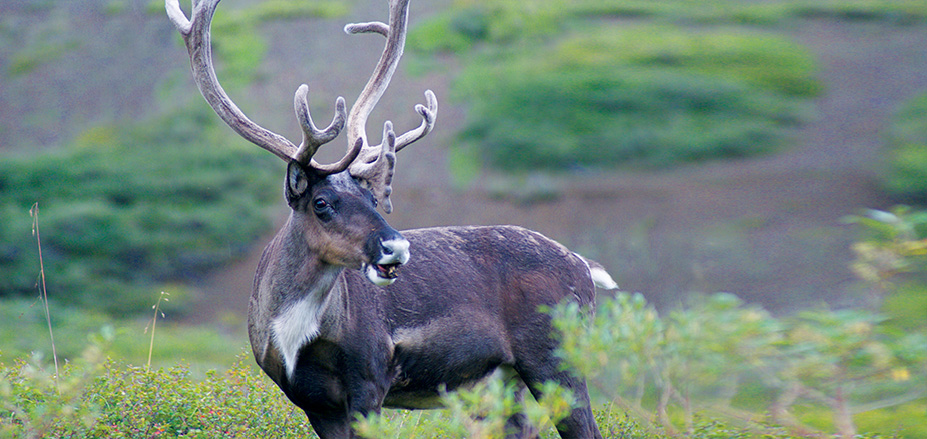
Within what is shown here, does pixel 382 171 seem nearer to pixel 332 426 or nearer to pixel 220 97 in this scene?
pixel 220 97

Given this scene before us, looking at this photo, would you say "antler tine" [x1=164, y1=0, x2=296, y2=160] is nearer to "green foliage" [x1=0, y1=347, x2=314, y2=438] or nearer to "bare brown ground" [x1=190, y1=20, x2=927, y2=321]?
"green foliage" [x1=0, y1=347, x2=314, y2=438]

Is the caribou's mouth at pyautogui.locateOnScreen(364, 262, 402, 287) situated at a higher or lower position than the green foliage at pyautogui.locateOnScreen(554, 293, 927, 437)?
lower

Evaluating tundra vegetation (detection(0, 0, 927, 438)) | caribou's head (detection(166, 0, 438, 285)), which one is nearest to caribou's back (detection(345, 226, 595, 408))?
tundra vegetation (detection(0, 0, 927, 438))

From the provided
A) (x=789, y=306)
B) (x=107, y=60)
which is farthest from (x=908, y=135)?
(x=107, y=60)

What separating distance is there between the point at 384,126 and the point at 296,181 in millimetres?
482

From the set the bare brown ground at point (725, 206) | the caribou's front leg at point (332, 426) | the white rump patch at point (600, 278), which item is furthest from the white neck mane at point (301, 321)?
the bare brown ground at point (725, 206)

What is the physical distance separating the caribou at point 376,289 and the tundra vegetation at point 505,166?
0.37 meters

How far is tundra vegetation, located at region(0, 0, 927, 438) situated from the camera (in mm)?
2555

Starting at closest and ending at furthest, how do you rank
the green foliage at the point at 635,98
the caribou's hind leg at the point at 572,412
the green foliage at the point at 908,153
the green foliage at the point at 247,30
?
the caribou's hind leg at the point at 572,412 → the green foliage at the point at 908,153 → the green foliage at the point at 635,98 → the green foliage at the point at 247,30

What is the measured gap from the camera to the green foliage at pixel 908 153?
13.9 metres

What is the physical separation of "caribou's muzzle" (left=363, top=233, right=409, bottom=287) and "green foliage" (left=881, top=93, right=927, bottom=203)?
12.1 meters

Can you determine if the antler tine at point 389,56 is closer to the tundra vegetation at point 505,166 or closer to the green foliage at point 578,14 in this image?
the tundra vegetation at point 505,166

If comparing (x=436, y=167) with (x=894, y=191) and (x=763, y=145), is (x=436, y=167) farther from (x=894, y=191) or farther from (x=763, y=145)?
(x=894, y=191)

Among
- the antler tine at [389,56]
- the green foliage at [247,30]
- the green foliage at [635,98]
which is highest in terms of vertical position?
the green foliage at [635,98]
